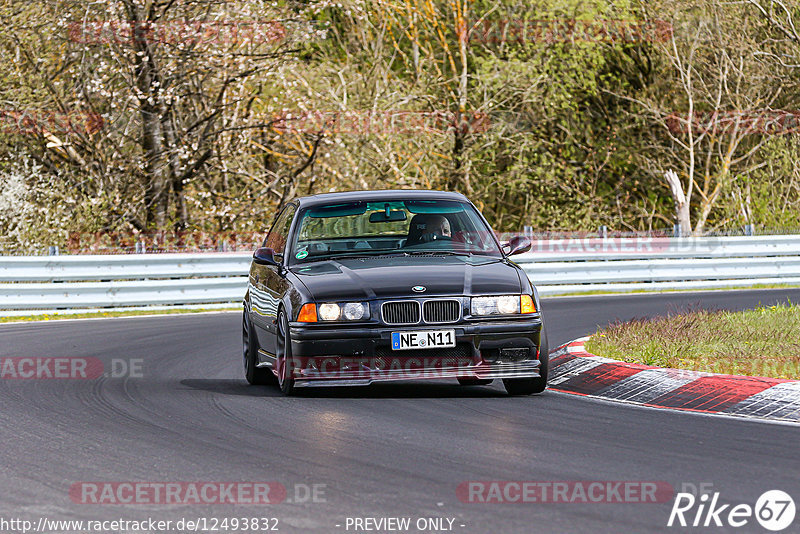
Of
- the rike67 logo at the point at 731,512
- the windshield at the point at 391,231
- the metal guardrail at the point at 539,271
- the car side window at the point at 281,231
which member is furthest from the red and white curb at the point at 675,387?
the metal guardrail at the point at 539,271

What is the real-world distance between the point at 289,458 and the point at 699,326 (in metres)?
6.88

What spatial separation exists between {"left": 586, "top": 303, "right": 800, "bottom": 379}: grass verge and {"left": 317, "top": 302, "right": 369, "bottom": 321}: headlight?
257 cm

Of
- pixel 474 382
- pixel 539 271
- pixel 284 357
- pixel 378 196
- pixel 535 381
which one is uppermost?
pixel 378 196

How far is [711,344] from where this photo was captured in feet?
39.6

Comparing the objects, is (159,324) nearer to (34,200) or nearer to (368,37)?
(34,200)

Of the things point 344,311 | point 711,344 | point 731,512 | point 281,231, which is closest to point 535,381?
point 344,311

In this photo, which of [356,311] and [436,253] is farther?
[436,253]

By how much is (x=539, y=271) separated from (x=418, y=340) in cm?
1454

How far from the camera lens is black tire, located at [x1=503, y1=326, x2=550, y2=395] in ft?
33.1

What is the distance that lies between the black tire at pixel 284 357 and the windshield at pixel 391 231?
0.97 meters

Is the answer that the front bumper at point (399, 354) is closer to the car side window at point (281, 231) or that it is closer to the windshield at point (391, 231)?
the windshield at point (391, 231)

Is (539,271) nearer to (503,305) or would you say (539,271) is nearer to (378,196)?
(378,196)

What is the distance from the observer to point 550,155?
35.6 meters

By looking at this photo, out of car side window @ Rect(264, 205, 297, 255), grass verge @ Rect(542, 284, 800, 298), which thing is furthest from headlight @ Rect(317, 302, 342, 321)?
grass verge @ Rect(542, 284, 800, 298)
